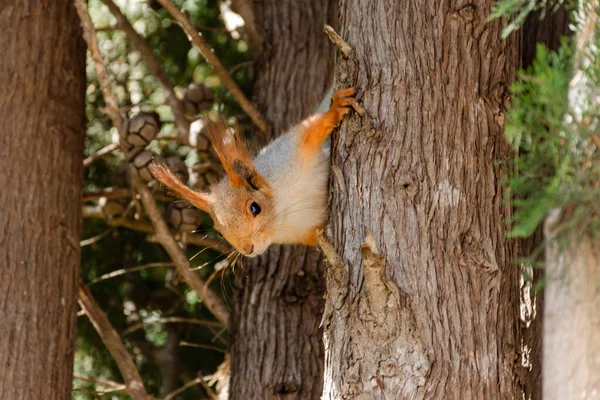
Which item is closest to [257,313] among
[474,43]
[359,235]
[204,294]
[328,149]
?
[204,294]

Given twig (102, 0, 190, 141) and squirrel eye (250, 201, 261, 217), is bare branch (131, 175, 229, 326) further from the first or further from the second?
squirrel eye (250, 201, 261, 217)

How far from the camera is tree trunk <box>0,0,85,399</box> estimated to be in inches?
151

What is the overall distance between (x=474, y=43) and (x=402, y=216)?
23.3 inches

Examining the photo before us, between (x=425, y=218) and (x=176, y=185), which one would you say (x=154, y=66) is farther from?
(x=425, y=218)

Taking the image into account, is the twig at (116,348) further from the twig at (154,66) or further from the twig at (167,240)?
the twig at (154,66)

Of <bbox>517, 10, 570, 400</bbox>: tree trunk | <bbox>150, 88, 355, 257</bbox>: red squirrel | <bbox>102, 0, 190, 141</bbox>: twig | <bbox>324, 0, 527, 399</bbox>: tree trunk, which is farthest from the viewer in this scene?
<bbox>102, 0, 190, 141</bbox>: twig

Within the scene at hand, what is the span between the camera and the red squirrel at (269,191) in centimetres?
323

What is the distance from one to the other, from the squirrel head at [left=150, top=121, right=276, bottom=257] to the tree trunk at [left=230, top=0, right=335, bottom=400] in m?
0.77

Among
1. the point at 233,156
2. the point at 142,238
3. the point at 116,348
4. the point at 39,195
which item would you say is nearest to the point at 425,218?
the point at 233,156

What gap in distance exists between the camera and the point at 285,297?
4.16 m

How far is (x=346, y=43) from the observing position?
293 centimetres

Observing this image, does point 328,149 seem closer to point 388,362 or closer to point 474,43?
point 474,43

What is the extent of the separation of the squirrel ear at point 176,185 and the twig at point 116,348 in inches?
51.7

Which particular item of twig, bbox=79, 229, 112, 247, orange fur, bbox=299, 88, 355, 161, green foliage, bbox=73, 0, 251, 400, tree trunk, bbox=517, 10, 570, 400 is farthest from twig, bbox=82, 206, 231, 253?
tree trunk, bbox=517, 10, 570, 400
